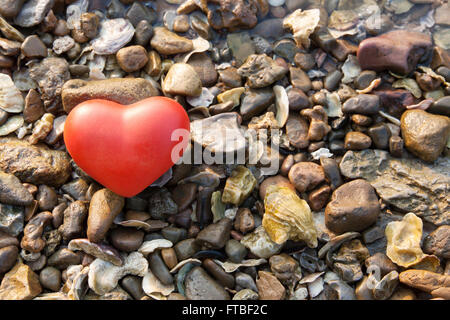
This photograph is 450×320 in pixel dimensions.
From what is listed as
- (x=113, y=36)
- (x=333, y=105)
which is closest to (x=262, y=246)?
(x=333, y=105)

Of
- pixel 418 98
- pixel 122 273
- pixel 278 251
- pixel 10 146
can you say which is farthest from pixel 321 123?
pixel 10 146

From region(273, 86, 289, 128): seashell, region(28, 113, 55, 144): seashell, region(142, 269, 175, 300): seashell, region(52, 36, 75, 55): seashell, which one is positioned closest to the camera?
region(142, 269, 175, 300): seashell

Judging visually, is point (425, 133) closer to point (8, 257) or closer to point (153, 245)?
point (153, 245)

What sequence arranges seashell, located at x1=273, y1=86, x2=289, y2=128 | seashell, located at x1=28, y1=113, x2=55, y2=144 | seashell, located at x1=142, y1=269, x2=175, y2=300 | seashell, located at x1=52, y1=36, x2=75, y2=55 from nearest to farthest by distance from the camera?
seashell, located at x1=142, y1=269, x2=175, y2=300, seashell, located at x1=28, y1=113, x2=55, y2=144, seashell, located at x1=273, y1=86, x2=289, y2=128, seashell, located at x1=52, y1=36, x2=75, y2=55

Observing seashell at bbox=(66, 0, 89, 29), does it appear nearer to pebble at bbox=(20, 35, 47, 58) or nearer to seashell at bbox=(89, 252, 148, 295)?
pebble at bbox=(20, 35, 47, 58)

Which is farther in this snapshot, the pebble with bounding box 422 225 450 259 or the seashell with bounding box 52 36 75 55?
the seashell with bounding box 52 36 75 55

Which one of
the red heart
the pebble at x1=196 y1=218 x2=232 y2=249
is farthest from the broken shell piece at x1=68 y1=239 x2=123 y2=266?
the pebble at x1=196 y1=218 x2=232 y2=249
